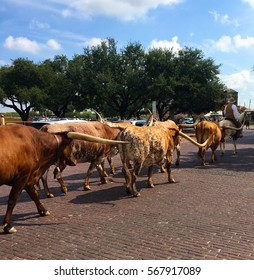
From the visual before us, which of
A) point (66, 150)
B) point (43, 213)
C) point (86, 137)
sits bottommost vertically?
point (43, 213)

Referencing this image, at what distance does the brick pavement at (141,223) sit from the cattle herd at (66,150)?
1.47ft

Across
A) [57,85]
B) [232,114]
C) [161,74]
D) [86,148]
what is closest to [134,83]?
[161,74]

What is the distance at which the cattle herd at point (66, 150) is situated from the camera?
561 cm

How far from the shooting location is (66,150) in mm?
6777

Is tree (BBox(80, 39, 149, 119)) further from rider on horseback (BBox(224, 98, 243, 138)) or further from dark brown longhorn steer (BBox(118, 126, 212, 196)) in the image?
dark brown longhorn steer (BBox(118, 126, 212, 196))

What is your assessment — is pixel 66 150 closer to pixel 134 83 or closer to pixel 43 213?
pixel 43 213

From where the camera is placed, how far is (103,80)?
127 ft

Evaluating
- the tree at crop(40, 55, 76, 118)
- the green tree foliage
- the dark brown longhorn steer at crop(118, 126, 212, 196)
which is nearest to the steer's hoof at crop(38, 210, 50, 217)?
the dark brown longhorn steer at crop(118, 126, 212, 196)

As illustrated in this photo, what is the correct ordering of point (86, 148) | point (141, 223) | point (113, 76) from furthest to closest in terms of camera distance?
1. point (113, 76)
2. point (86, 148)
3. point (141, 223)

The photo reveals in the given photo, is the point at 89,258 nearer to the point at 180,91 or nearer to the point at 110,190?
the point at 110,190

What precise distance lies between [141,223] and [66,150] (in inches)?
77.6

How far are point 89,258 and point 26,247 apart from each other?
3.42 ft

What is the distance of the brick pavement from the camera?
4918 millimetres

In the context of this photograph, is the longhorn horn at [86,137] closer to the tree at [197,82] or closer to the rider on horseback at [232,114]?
the rider on horseback at [232,114]
